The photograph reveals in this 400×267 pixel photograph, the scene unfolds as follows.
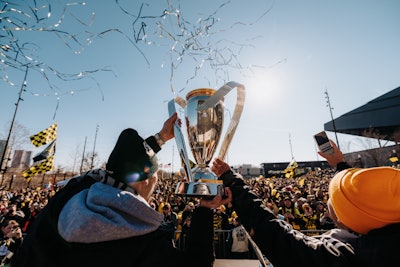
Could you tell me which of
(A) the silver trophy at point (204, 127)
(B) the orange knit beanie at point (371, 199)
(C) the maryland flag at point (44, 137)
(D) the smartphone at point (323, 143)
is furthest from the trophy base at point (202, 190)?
(C) the maryland flag at point (44, 137)

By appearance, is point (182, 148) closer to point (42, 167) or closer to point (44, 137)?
point (42, 167)

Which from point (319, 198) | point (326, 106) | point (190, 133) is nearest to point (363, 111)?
point (326, 106)

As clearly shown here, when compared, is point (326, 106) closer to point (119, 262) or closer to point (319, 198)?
→ point (319, 198)

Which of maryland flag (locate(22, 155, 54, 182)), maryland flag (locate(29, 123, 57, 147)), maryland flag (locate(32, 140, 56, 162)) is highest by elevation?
maryland flag (locate(29, 123, 57, 147))

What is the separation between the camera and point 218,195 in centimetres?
146

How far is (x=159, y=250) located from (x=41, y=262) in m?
0.47

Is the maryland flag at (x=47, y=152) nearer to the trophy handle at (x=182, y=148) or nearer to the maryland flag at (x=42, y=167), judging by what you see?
the maryland flag at (x=42, y=167)

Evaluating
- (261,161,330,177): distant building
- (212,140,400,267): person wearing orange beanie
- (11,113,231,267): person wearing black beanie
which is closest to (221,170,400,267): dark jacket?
(212,140,400,267): person wearing orange beanie

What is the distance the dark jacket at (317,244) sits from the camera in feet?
3.19

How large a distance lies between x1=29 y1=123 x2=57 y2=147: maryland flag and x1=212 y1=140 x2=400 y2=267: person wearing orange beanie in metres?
12.9

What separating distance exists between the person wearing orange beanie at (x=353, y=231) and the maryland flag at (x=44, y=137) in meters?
12.9

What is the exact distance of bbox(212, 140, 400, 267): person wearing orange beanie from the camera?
1001mm

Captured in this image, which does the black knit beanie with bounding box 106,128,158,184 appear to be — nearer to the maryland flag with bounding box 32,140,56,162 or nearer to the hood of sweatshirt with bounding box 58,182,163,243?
the hood of sweatshirt with bounding box 58,182,163,243

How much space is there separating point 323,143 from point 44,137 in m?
13.2
